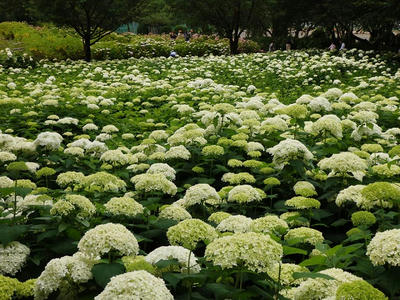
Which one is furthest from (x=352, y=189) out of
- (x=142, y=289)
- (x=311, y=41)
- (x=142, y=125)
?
(x=311, y=41)

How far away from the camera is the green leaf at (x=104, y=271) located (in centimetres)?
235

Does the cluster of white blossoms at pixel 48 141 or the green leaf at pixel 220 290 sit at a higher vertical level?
the cluster of white blossoms at pixel 48 141

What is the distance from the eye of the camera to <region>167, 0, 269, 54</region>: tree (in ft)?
93.6

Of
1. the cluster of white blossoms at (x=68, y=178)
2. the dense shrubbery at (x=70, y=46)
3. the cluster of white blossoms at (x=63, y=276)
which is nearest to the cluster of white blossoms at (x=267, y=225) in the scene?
the cluster of white blossoms at (x=63, y=276)

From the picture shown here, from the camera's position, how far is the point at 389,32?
87.4ft

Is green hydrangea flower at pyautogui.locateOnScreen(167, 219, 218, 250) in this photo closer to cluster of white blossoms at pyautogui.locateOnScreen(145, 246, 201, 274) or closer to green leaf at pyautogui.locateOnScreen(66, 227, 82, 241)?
cluster of white blossoms at pyautogui.locateOnScreen(145, 246, 201, 274)

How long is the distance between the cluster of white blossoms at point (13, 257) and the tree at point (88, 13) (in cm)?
2038

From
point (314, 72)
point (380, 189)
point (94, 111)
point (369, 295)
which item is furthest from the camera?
point (314, 72)

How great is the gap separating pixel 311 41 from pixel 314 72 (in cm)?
1948

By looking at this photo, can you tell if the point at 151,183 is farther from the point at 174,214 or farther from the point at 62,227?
the point at 62,227

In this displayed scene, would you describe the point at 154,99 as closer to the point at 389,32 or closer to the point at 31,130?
the point at 31,130

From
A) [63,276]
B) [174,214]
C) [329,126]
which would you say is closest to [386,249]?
[174,214]

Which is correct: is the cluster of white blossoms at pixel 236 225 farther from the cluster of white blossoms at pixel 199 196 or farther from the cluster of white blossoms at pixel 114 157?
the cluster of white blossoms at pixel 114 157

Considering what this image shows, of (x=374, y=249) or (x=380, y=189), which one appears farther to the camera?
(x=380, y=189)
